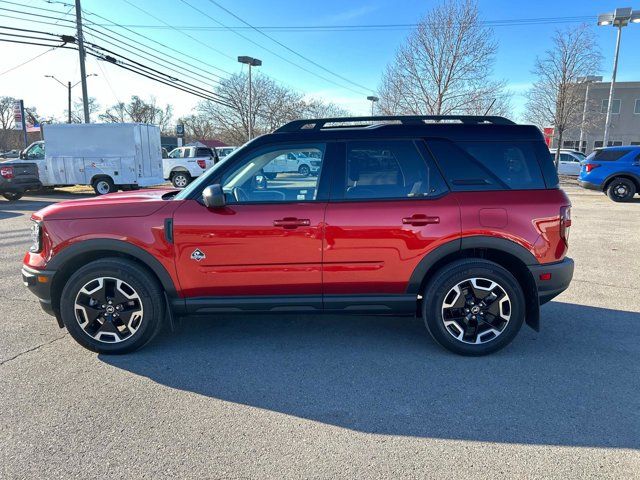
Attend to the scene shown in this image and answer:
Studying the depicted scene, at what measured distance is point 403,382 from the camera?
3145 millimetres

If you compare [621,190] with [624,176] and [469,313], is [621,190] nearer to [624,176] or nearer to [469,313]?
[624,176]

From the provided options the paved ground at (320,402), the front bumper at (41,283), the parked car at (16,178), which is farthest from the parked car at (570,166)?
the front bumper at (41,283)

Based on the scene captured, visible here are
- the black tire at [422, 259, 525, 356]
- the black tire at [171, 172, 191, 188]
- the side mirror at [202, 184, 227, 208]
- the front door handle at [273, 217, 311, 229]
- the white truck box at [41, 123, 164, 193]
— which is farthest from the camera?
the black tire at [171, 172, 191, 188]

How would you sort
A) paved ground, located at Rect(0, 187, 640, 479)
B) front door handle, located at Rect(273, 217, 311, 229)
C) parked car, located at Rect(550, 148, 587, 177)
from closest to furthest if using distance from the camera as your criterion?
paved ground, located at Rect(0, 187, 640, 479) → front door handle, located at Rect(273, 217, 311, 229) → parked car, located at Rect(550, 148, 587, 177)

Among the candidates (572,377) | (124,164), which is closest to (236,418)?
(572,377)

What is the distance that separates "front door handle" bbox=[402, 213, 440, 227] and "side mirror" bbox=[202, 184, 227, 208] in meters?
1.46

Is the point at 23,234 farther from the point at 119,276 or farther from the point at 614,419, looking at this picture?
the point at 614,419

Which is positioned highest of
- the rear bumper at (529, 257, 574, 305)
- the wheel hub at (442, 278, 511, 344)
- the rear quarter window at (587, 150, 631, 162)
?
the rear quarter window at (587, 150, 631, 162)

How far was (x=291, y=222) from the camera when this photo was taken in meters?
3.37

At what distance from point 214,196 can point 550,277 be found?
2805 mm

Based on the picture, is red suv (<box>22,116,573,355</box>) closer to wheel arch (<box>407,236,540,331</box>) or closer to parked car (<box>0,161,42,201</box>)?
wheel arch (<box>407,236,540,331</box>)

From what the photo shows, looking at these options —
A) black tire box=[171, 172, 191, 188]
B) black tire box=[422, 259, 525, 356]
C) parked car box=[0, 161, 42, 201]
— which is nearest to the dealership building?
black tire box=[171, 172, 191, 188]

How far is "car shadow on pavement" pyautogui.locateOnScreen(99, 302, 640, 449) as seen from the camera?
8.75 feet

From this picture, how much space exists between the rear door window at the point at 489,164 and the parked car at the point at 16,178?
16080 mm
